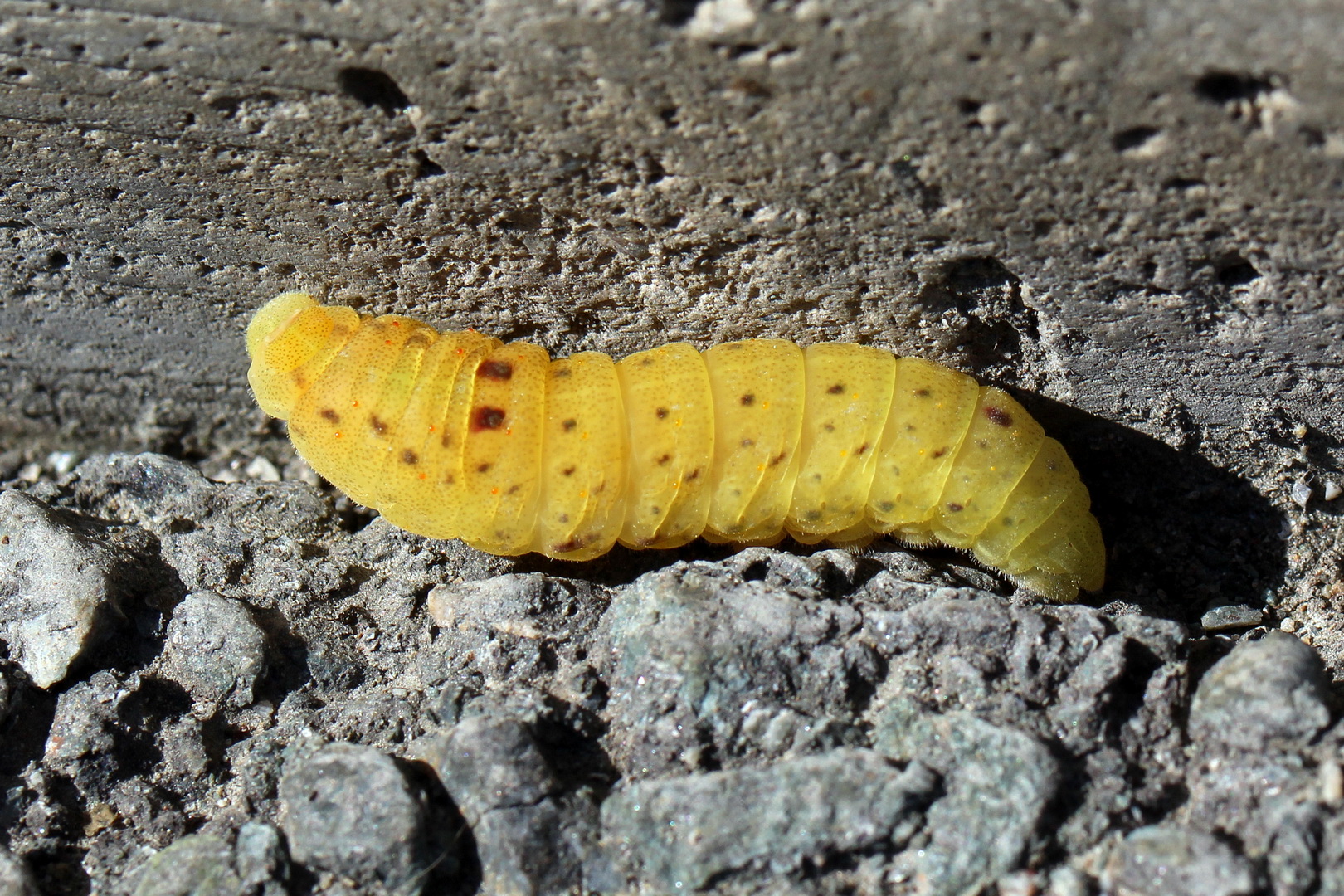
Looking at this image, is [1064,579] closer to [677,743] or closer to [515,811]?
[677,743]

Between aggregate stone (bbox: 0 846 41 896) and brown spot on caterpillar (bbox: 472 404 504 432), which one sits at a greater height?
brown spot on caterpillar (bbox: 472 404 504 432)

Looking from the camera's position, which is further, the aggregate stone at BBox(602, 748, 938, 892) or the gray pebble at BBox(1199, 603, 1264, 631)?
the gray pebble at BBox(1199, 603, 1264, 631)

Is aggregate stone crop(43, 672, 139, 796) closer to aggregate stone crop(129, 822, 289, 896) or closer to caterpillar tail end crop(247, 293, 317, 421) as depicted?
aggregate stone crop(129, 822, 289, 896)

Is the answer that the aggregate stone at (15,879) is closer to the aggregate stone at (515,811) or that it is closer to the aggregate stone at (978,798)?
the aggregate stone at (515,811)

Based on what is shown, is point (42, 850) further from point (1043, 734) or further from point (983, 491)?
point (983, 491)

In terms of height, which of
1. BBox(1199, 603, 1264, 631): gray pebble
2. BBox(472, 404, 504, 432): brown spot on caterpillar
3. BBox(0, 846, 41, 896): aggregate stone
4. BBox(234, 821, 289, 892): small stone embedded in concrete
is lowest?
BBox(1199, 603, 1264, 631): gray pebble

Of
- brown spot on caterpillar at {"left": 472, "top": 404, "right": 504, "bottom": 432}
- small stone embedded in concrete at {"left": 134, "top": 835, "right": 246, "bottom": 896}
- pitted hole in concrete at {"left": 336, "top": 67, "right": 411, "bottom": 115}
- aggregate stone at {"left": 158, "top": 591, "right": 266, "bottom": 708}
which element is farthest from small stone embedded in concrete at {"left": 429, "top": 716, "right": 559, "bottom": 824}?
pitted hole in concrete at {"left": 336, "top": 67, "right": 411, "bottom": 115}

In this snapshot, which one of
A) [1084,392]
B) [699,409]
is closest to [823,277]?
[699,409]

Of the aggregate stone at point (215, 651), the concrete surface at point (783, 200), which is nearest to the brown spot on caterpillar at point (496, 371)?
the concrete surface at point (783, 200)
